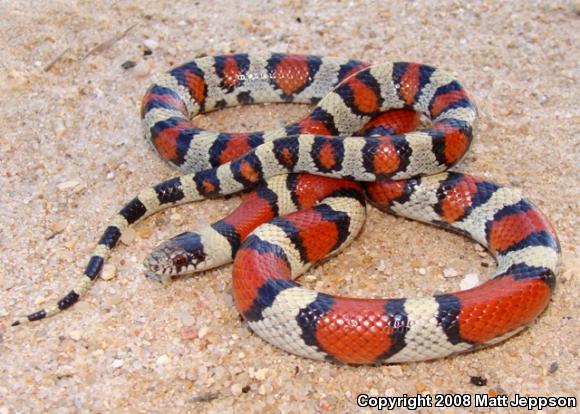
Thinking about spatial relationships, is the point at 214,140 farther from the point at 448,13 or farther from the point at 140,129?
the point at 448,13

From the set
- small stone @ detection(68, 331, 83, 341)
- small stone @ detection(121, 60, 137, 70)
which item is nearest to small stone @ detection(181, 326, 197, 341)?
small stone @ detection(68, 331, 83, 341)

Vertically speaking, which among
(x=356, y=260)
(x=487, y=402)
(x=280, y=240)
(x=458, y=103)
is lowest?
(x=487, y=402)

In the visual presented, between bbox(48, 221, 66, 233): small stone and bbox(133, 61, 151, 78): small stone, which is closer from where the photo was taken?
bbox(48, 221, 66, 233): small stone

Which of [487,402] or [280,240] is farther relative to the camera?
[280,240]

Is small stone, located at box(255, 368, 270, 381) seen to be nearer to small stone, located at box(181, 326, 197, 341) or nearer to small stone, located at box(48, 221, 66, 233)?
small stone, located at box(181, 326, 197, 341)

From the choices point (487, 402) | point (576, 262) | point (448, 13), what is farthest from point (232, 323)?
point (448, 13)

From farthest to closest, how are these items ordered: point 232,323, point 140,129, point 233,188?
point 140,129 < point 233,188 < point 232,323

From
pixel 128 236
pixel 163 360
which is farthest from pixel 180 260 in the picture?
pixel 163 360
